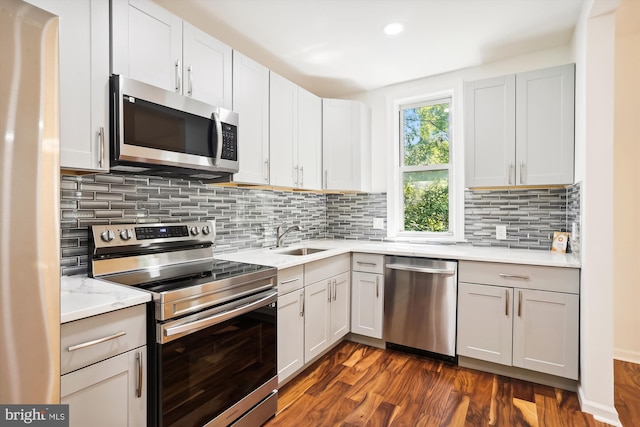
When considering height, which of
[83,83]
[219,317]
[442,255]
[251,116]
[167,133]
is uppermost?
[251,116]

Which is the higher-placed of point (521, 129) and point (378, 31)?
point (378, 31)

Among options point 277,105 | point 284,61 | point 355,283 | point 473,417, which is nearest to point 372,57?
point 284,61

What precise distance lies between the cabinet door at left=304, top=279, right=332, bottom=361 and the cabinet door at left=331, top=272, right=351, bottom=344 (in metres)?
0.07

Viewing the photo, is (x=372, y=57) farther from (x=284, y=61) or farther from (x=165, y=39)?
(x=165, y=39)

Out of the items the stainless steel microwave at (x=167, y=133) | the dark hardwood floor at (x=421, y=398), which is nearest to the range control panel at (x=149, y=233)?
the stainless steel microwave at (x=167, y=133)

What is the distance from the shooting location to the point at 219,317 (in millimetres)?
1550

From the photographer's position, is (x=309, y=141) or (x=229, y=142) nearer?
(x=229, y=142)

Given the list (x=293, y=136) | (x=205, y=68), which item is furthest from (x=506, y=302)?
(x=205, y=68)

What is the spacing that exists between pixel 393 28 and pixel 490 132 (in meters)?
1.11

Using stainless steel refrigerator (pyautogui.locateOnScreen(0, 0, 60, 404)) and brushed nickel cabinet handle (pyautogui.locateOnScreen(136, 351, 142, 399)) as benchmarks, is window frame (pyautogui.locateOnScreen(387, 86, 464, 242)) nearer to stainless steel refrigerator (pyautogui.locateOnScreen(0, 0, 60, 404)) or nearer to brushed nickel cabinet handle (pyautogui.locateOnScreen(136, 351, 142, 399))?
brushed nickel cabinet handle (pyautogui.locateOnScreen(136, 351, 142, 399))

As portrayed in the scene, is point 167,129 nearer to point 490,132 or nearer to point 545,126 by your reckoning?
point 490,132

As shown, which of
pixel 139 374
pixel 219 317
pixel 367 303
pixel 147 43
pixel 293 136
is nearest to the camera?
pixel 139 374

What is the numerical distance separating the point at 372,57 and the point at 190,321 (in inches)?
95.5

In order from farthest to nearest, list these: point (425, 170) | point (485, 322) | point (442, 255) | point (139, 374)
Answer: point (425, 170) < point (442, 255) < point (485, 322) < point (139, 374)
